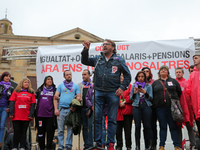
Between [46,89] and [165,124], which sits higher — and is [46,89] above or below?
above

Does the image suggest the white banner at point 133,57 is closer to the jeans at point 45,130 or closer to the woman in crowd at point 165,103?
the woman in crowd at point 165,103

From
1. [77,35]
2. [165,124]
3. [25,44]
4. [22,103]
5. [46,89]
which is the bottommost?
[165,124]

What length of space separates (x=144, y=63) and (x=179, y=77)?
2.15 meters

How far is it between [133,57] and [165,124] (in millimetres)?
3286

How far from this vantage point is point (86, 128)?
4859 mm

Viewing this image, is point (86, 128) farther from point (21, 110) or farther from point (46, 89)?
point (21, 110)

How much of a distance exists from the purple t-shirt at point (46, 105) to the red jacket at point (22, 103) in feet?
0.85

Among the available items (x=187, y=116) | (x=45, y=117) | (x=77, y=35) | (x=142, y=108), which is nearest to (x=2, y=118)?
(x=45, y=117)

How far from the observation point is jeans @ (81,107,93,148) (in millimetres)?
4746

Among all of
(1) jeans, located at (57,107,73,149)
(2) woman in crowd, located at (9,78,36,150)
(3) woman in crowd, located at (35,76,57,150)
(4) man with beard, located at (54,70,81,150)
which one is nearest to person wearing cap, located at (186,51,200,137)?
(4) man with beard, located at (54,70,81,150)

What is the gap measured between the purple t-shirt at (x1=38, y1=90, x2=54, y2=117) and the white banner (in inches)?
92.0

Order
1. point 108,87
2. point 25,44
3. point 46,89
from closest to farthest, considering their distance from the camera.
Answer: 1. point 108,87
2. point 46,89
3. point 25,44

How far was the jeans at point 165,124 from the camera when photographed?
4.34m

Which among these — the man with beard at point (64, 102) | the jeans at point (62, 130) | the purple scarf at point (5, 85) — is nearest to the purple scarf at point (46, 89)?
the man with beard at point (64, 102)
